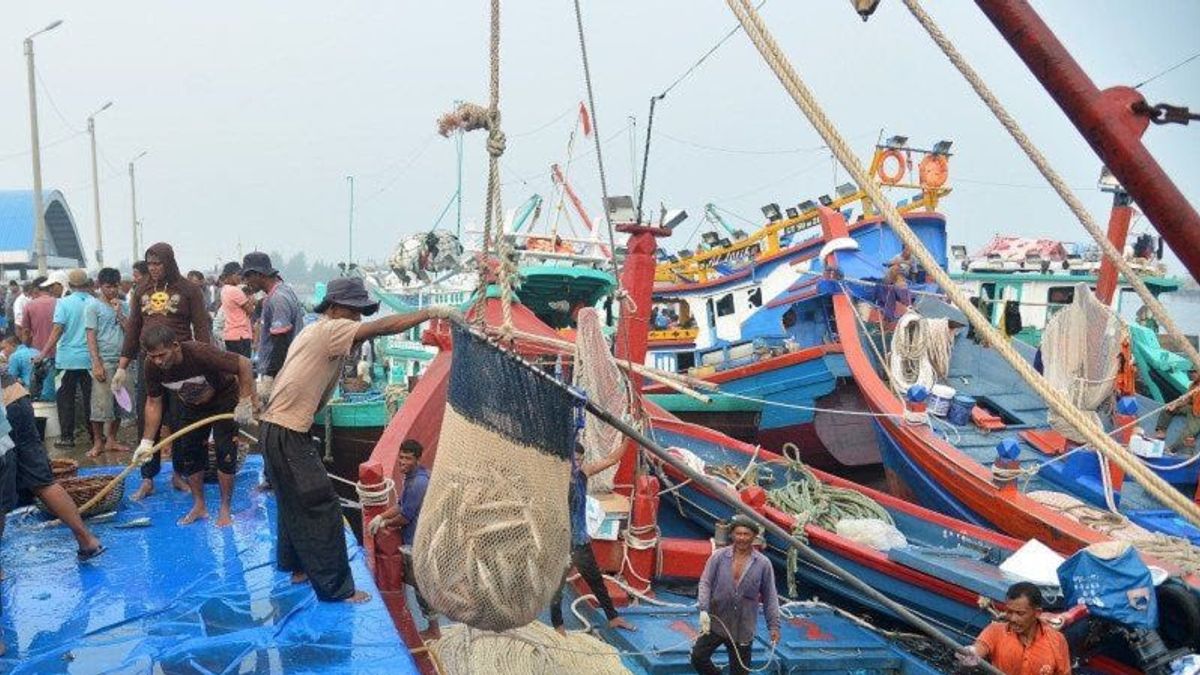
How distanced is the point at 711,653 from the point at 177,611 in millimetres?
3203

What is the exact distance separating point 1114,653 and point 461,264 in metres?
13.6

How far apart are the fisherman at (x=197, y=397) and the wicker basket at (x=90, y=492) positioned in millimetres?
439

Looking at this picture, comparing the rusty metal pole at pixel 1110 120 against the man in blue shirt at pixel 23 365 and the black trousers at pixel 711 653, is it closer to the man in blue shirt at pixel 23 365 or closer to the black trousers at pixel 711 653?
the black trousers at pixel 711 653

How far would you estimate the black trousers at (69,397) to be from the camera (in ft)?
26.6

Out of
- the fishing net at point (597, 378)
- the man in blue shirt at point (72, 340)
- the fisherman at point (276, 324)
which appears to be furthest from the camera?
the man in blue shirt at point (72, 340)

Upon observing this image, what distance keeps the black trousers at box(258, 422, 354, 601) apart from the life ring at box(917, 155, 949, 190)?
12841 mm

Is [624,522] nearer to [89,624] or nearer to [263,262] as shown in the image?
[263,262]

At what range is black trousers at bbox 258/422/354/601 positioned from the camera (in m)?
4.18

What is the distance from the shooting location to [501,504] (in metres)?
3.04

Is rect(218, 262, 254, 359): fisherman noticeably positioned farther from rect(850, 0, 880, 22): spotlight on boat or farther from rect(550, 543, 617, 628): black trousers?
rect(850, 0, 880, 22): spotlight on boat

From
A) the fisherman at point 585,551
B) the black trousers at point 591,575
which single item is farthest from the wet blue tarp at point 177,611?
the black trousers at point 591,575

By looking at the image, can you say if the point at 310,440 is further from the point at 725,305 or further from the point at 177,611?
the point at 725,305

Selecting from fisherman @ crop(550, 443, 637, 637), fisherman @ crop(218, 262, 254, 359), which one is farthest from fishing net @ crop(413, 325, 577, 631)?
fisherman @ crop(218, 262, 254, 359)

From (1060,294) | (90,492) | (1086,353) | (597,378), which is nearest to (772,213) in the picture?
(1060,294)
